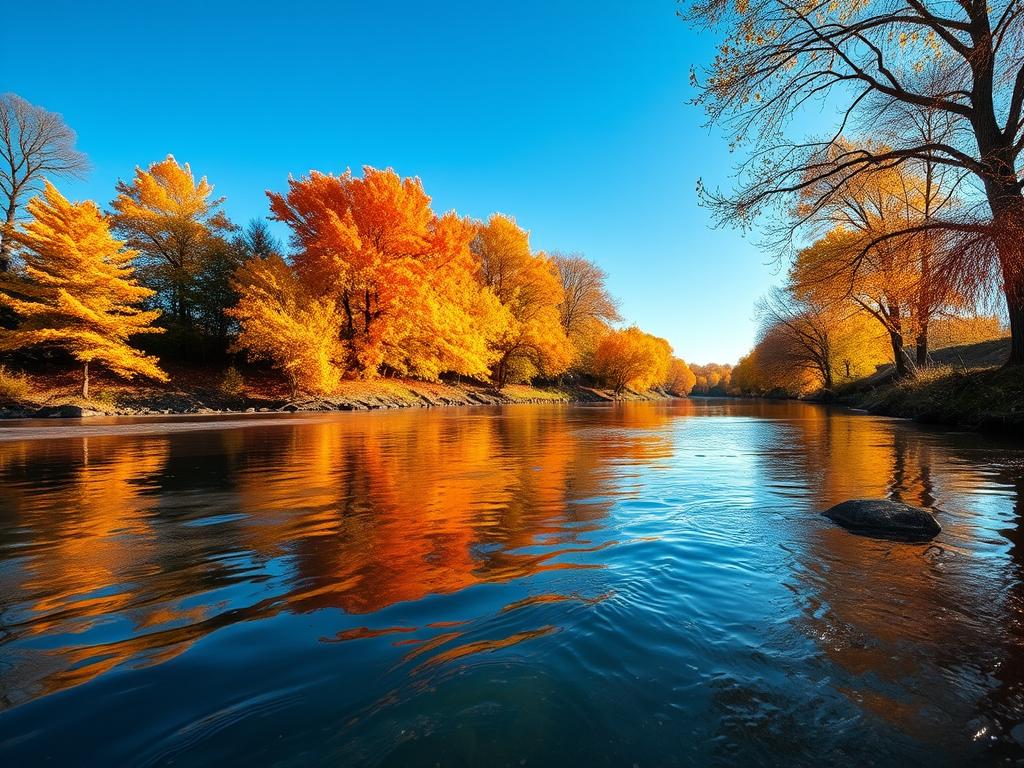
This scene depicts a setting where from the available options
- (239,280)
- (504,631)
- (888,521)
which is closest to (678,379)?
(239,280)

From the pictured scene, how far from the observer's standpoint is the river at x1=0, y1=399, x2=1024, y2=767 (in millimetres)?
1533

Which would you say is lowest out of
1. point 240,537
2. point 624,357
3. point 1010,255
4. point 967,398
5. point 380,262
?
point 240,537

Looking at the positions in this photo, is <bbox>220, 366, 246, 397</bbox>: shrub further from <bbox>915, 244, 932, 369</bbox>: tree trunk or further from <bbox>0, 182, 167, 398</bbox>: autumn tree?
<bbox>915, 244, 932, 369</bbox>: tree trunk

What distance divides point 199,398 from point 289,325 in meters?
6.00

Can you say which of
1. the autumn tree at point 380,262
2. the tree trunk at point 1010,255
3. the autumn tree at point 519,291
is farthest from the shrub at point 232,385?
the tree trunk at point 1010,255

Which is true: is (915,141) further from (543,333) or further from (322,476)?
(543,333)

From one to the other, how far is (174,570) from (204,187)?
3901 cm

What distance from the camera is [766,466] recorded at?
757cm

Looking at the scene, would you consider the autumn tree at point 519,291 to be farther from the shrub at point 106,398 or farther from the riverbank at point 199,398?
the shrub at point 106,398

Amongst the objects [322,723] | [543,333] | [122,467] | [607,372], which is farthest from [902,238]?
[607,372]

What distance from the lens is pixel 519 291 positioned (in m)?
43.9

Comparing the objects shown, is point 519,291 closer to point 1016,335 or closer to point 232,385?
point 232,385

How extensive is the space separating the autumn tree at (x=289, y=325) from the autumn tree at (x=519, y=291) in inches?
675

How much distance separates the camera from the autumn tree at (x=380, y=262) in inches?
1083
